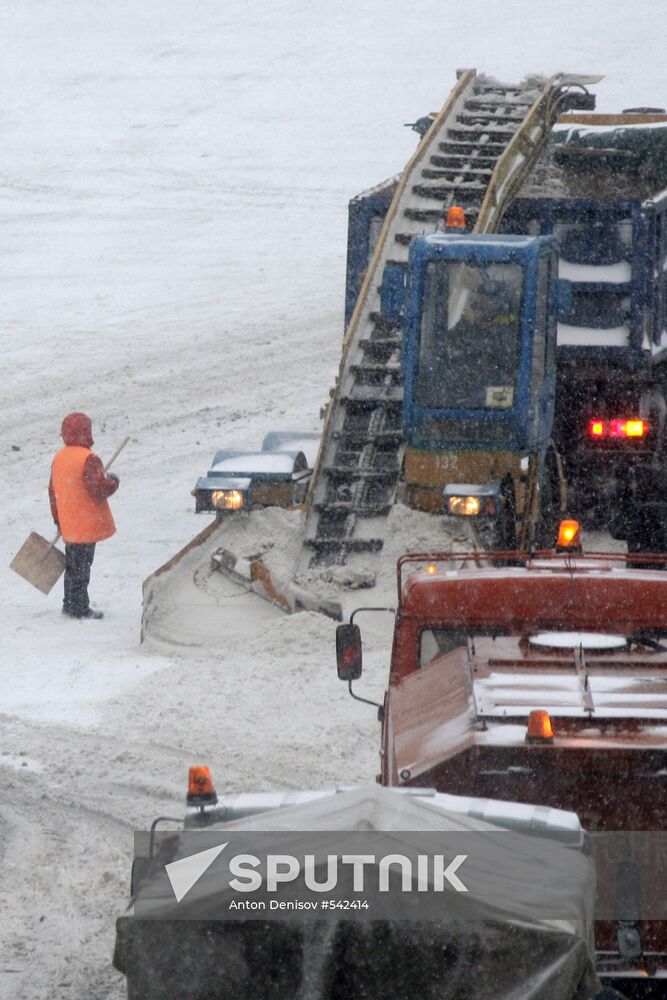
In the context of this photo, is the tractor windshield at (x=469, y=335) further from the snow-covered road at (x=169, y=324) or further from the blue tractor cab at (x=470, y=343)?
the snow-covered road at (x=169, y=324)

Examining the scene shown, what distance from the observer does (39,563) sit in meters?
11.7

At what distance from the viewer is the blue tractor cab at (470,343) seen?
10898mm

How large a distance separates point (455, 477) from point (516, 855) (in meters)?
6.94

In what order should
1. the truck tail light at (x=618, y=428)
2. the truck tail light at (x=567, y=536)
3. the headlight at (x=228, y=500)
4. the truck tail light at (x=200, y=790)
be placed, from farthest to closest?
the truck tail light at (x=618, y=428) < the headlight at (x=228, y=500) < the truck tail light at (x=567, y=536) < the truck tail light at (x=200, y=790)

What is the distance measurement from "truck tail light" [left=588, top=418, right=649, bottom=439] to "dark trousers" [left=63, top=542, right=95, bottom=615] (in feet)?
13.6

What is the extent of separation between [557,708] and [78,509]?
690 centimetres

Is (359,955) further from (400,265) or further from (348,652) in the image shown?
(400,265)

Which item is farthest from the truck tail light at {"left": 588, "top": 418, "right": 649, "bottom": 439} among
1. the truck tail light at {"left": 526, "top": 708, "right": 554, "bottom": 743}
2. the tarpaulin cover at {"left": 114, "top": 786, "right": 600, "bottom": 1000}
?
the tarpaulin cover at {"left": 114, "top": 786, "right": 600, "bottom": 1000}

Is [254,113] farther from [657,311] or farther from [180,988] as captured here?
[180,988]

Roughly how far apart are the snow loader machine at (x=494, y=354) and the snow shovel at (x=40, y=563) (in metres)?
1.18

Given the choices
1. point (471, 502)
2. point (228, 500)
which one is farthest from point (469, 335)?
point (228, 500)

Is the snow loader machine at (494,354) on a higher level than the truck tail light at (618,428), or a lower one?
higher

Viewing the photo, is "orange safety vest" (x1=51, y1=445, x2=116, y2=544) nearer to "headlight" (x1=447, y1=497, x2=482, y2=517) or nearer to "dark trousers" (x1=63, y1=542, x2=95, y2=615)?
"dark trousers" (x1=63, y1=542, x2=95, y2=615)

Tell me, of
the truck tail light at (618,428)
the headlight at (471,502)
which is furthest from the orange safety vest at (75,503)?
the truck tail light at (618,428)
